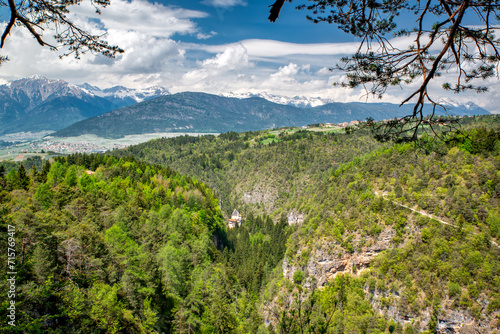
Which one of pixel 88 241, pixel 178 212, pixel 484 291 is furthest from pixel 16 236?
pixel 484 291

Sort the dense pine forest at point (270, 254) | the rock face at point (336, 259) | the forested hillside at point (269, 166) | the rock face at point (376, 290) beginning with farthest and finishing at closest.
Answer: the forested hillside at point (269, 166) < the rock face at point (336, 259) < the rock face at point (376, 290) < the dense pine forest at point (270, 254)

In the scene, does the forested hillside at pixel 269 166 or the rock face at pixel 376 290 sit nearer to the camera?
the rock face at pixel 376 290

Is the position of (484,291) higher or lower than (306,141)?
lower

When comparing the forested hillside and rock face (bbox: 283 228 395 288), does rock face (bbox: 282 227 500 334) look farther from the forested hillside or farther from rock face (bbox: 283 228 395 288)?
the forested hillside

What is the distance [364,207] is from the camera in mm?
53781

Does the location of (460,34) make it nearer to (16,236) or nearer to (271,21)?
(271,21)

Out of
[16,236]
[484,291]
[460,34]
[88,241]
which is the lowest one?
[484,291]

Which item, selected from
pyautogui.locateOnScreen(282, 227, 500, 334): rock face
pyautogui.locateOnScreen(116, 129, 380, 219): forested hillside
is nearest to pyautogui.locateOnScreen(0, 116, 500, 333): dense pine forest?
pyautogui.locateOnScreen(282, 227, 500, 334): rock face

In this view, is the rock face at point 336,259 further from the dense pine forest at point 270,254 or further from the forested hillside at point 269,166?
the forested hillside at point 269,166

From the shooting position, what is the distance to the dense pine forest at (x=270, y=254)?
57.2ft

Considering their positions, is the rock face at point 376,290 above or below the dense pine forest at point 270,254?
below

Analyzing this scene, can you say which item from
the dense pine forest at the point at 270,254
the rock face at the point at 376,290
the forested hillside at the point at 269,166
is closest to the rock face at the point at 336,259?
the rock face at the point at 376,290

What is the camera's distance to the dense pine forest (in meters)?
17.4

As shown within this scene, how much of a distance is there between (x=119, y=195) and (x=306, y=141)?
13950cm
